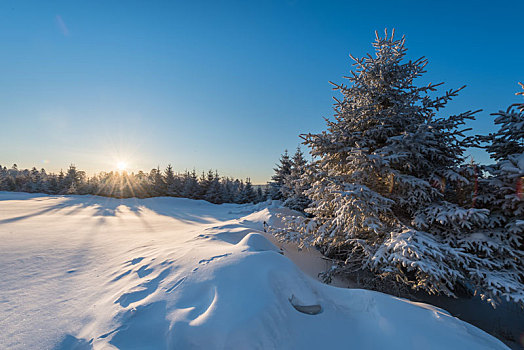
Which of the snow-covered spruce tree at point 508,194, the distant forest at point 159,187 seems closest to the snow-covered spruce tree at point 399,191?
the snow-covered spruce tree at point 508,194

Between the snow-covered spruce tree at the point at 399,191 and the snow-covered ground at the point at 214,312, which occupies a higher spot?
the snow-covered spruce tree at the point at 399,191

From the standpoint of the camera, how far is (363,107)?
4.86m

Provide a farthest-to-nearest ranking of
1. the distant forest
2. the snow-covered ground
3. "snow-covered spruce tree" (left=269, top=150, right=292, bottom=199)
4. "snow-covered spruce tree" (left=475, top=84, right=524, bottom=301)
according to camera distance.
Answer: the distant forest, "snow-covered spruce tree" (left=269, top=150, right=292, bottom=199), "snow-covered spruce tree" (left=475, top=84, right=524, bottom=301), the snow-covered ground

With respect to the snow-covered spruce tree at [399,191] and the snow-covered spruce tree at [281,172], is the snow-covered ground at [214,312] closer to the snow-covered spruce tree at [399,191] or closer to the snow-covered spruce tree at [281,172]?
the snow-covered spruce tree at [399,191]

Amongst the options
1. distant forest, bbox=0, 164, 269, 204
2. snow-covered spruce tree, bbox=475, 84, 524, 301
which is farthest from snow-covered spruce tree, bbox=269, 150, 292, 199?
snow-covered spruce tree, bbox=475, 84, 524, 301

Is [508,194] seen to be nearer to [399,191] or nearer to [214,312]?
[399,191]

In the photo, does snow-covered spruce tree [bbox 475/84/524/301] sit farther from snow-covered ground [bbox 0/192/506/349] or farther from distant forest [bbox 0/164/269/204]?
distant forest [bbox 0/164/269/204]

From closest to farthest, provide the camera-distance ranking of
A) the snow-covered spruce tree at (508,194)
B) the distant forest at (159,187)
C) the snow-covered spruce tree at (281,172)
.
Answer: the snow-covered spruce tree at (508,194)
the snow-covered spruce tree at (281,172)
the distant forest at (159,187)

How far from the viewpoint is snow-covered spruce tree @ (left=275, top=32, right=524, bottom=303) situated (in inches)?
133

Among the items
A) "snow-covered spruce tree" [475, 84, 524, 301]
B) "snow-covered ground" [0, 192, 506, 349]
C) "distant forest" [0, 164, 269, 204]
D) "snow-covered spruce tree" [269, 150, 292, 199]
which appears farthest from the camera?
"distant forest" [0, 164, 269, 204]

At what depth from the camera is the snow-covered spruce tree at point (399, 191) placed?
3.38 m

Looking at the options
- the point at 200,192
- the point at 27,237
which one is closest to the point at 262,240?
the point at 27,237

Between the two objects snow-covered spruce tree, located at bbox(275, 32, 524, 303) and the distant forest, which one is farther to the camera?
the distant forest

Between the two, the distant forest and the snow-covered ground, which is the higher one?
the distant forest
